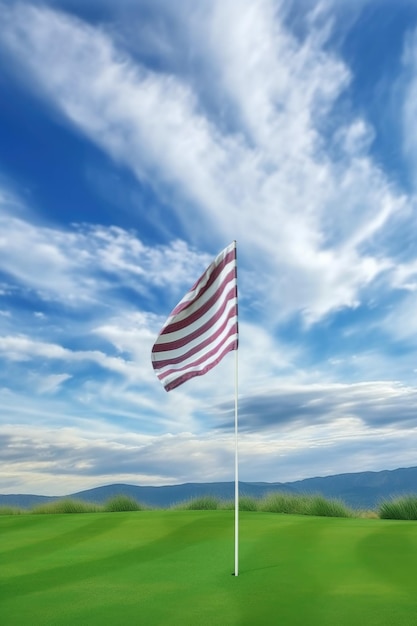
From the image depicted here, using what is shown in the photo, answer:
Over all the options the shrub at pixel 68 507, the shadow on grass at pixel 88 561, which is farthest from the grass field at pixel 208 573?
the shrub at pixel 68 507

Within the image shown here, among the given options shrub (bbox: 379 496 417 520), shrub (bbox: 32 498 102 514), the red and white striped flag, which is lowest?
shrub (bbox: 379 496 417 520)

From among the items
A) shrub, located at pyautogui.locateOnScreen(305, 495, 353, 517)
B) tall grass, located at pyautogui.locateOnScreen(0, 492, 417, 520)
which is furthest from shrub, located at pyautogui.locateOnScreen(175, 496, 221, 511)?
shrub, located at pyautogui.locateOnScreen(305, 495, 353, 517)

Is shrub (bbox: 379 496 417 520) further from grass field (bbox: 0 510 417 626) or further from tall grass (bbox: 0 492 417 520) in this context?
grass field (bbox: 0 510 417 626)

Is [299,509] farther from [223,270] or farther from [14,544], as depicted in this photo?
[223,270]

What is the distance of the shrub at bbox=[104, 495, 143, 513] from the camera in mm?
18500

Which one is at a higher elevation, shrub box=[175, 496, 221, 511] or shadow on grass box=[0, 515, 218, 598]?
shrub box=[175, 496, 221, 511]

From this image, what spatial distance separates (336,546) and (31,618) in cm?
546

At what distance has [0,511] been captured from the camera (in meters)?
19.6

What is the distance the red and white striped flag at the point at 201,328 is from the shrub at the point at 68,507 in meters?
8.79

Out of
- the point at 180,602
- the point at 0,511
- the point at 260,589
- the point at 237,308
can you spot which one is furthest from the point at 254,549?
the point at 0,511

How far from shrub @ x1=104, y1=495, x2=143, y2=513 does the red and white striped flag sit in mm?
8471

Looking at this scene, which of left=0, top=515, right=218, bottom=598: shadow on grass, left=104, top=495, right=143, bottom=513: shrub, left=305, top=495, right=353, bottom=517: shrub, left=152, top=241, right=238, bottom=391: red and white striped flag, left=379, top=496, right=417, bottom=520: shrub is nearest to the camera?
left=0, top=515, right=218, bottom=598: shadow on grass

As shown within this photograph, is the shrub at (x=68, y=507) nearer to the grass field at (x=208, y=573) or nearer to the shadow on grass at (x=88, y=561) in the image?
the grass field at (x=208, y=573)

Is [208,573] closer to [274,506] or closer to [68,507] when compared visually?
[274,506]
